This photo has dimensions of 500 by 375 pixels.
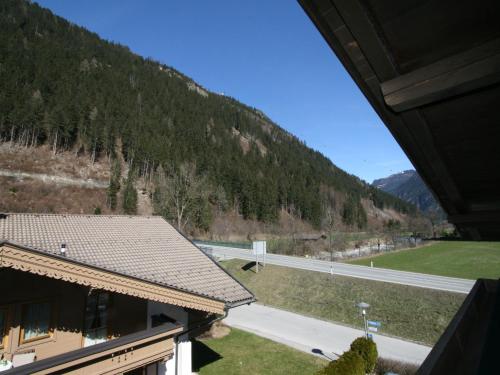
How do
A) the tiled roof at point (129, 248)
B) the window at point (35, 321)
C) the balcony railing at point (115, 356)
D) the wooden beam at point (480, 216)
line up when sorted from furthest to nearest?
the tiled roof at point (129, 248) < the window at point (35, 321) < the balcony railing at point (115, 356) < the wooden beam at point (480, 216)

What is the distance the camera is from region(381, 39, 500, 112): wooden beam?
5.14 ft

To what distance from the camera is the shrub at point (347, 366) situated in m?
11.0

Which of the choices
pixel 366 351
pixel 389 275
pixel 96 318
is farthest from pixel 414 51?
pixel 389 275

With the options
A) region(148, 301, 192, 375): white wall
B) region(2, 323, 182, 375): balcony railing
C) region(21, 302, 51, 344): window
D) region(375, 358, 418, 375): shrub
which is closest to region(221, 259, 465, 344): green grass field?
region(375, 358, 418, 375): shrub

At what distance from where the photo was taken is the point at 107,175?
75.8 metres

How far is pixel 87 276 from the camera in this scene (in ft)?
27.5

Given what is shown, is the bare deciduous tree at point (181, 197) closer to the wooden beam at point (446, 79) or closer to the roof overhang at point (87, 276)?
the roof overhang at point (87, 276)

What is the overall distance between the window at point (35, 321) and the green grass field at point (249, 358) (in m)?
7.97

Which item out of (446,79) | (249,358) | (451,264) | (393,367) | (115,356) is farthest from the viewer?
(451,264)

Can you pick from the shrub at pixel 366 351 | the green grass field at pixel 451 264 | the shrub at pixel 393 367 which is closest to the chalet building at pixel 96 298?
the shrub at pixel 366 351

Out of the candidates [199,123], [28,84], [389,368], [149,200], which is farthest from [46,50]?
[389,368]

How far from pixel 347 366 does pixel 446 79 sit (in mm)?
12339

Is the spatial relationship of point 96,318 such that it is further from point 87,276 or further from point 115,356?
point 87,276

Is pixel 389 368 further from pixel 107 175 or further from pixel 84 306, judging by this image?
pixel 107 175
